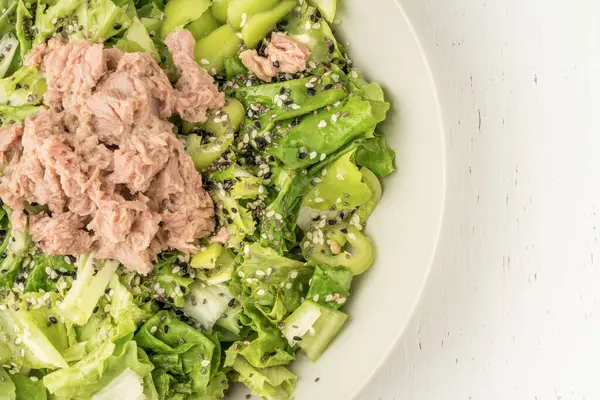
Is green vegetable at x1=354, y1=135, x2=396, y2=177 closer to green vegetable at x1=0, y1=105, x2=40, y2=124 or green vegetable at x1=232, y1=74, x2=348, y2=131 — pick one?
green vegetable at x1=232, y1=74, x2=348, y2=131

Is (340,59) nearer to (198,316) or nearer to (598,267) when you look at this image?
(198,316)

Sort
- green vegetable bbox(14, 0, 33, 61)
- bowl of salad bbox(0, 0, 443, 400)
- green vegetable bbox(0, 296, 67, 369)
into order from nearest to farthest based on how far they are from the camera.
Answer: bowl of salad bbox(0, 0, 443, 400)
green vegetable bbox(0, 296, 67, 369)
green vegetable bbox(14, 0, 33, 61)

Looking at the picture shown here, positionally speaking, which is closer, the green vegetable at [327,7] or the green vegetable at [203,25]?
the green vegetable at [327,7]

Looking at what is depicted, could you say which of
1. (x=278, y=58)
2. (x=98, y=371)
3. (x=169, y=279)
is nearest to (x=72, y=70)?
(x=278, y=58)

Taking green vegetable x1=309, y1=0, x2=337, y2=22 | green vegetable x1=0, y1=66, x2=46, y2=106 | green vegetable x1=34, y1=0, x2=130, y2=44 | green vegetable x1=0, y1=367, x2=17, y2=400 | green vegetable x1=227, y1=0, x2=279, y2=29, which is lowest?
green vegetable x1=0, y1=367, x2=17, y2=400

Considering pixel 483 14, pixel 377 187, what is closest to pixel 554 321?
pixel 377 187

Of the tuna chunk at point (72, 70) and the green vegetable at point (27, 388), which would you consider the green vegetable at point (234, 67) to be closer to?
the tuna chunk at point (72, 70)

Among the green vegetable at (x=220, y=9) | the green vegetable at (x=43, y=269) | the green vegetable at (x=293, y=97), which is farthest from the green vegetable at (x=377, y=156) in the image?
the green vegetable at (x=43, y=269)

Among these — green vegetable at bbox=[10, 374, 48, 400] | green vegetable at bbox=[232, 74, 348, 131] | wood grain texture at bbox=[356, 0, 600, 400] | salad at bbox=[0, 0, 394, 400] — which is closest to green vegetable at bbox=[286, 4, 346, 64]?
salad at bbox=[0, 0, 394, 400]
